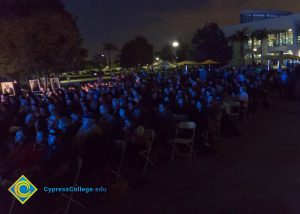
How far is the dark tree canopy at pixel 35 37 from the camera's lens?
16.5 metres

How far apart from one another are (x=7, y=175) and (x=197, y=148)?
→ 13.2 feet

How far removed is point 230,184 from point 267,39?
54.4m

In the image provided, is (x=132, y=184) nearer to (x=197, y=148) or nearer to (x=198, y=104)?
(x=197, y=148)

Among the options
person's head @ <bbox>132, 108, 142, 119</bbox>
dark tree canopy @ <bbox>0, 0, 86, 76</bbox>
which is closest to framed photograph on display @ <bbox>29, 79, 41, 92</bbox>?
dark tree canopy @ <bbox>0, 0, 86, 76</bbox>

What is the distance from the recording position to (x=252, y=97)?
1220cm

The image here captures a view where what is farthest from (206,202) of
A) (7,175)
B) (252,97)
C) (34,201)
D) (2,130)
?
(252,97)

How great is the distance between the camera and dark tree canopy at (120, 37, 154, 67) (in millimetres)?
52781

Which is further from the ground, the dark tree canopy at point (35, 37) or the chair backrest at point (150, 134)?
the dark tree canopy at point (35, 37)

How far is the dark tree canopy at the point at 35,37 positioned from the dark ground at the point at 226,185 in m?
11.8

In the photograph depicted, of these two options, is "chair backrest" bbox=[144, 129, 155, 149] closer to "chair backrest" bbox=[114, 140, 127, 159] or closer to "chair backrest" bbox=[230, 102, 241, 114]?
"chair backrest" bbox=[114, 140, 127, 159]

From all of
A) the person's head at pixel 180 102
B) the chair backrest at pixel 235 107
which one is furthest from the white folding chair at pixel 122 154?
the chair backrest at pixel 235 107

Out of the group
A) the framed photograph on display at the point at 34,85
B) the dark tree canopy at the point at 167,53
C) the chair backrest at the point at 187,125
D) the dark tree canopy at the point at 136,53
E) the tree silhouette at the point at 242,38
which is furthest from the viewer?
the dark tree canopy at the point at 167,53

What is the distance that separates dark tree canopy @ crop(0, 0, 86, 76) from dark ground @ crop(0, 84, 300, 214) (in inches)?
466

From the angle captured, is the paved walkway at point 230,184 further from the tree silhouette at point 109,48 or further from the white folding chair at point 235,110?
the tree silhouette at point 109,48
